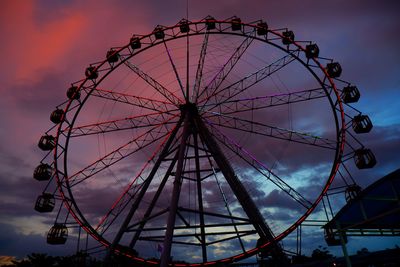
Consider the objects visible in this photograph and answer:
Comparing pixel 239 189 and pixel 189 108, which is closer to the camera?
pixel 239 189

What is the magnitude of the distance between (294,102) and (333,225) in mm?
7464

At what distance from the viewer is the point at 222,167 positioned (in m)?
16.2

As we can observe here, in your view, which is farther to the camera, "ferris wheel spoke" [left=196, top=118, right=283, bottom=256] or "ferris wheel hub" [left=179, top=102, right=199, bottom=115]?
"ferris wheel hub" [left=179, top=102, right=199, bottom=115]

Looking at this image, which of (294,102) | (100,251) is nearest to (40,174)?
(100,251)

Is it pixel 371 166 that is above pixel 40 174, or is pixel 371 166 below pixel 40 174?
below

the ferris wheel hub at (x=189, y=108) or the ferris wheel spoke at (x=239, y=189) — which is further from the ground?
the ferris wheel hub at (x=189, y=108)

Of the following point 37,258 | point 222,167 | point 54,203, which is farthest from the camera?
point 37,258

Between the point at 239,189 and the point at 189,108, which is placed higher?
the point at 189,108

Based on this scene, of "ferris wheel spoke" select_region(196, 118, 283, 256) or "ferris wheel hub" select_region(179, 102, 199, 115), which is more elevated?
"ferris wheel hub" select_region(179, 102, 199, 115)

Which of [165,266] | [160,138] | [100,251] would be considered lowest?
[165,266]

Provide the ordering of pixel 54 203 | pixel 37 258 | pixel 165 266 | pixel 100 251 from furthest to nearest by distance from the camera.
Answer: pixel 37 258 → pixel 54 203 → pixel 100 251 → pixel 165 266

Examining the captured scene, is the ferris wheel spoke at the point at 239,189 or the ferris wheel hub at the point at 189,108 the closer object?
the ferris wheel spoke at the point at 239,189

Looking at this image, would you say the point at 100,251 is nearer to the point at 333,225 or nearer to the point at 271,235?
the point at 271,235

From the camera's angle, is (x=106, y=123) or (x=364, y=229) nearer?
(x=364, y=229)
